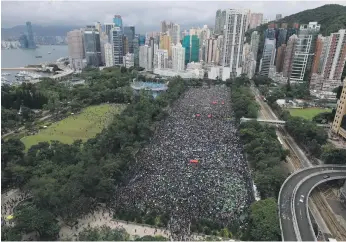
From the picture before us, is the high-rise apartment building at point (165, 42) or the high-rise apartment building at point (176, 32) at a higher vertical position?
the high-rise apartment building at point (176, 32)

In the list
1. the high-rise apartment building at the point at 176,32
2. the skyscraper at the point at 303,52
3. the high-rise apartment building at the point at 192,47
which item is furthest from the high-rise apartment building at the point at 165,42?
the skyscraper at the point at 303,52

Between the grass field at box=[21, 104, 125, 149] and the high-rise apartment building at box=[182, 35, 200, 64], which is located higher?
the high-rise apartment building at box=[182, 35, 200, 64]

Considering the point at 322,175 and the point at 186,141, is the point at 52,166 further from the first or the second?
the point at 322,175

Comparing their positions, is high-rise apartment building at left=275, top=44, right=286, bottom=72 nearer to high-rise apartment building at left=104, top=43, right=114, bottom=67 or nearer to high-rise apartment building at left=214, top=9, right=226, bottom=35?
high-rise apartment building at left=214, top=9, right=226, bottom=35

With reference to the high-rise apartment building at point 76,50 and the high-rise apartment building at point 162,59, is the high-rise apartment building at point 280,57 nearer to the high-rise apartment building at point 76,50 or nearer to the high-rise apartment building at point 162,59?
the high-rise apartment building at point 162,59

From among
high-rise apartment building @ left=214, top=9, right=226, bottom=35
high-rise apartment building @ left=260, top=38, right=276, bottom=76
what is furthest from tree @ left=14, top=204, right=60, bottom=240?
high-rise apartment building @ left=214, top=9, right=226, bottom=35

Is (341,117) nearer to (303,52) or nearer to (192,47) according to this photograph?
(303,52)
